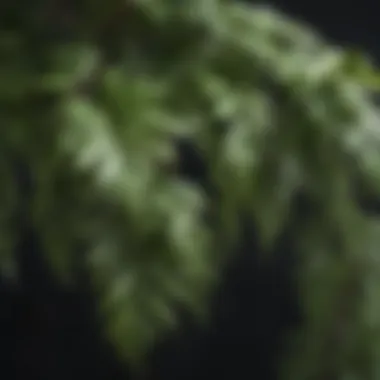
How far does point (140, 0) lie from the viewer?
16.5 inches

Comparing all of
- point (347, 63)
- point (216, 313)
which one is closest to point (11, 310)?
point (216, 313)

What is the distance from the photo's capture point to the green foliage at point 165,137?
360mm

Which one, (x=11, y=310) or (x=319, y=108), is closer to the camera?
(x=319, y=108)

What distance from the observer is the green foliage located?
1.18ft

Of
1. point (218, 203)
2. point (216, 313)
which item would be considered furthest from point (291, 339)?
point (218, 203)

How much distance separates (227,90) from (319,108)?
44 mm

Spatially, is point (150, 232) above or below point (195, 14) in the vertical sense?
below

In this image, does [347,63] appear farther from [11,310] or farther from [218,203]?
[11,310]

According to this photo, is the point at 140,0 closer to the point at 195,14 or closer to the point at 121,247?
the point at 195,14

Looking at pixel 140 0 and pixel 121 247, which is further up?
pixel 140 0

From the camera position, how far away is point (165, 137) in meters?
0.37

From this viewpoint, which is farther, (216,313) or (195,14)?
(216,313)

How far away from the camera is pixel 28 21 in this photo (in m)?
0.42

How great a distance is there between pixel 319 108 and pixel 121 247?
0.11 meters
